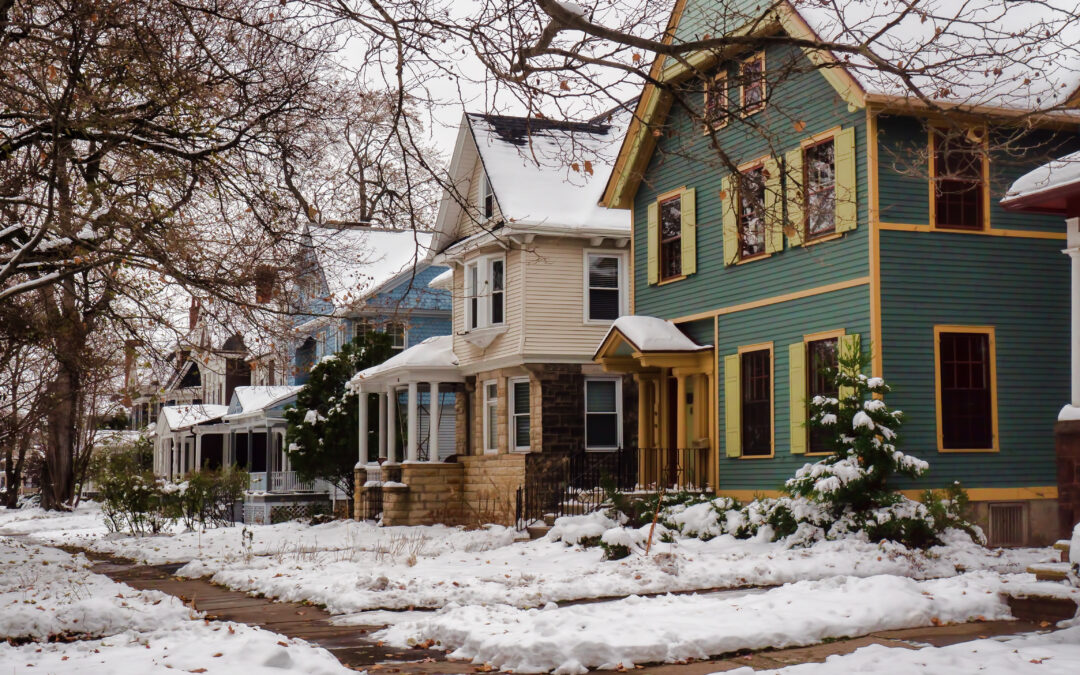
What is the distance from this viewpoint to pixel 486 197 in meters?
28.0

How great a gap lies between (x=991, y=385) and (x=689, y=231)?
643 cm

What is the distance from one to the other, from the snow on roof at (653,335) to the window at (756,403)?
1.25 metres

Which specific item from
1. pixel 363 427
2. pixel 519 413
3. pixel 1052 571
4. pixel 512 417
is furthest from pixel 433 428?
pixel 1052 571

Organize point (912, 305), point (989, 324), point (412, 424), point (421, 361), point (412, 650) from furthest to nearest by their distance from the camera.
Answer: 1. point (421, 361)
2. point (412, 424)
3. point (989, 324)
4. point (912, 305)
5. point (412, 650)

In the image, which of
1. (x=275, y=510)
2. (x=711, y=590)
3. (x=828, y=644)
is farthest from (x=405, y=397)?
(x=828, y=644)

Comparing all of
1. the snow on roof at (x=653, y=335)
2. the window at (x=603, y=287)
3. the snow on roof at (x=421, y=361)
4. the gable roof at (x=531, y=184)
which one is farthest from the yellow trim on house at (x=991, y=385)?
the snow on roof at (x=421, y=361)

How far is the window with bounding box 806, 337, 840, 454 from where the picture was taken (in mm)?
17969

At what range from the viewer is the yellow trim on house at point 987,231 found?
17.5 m

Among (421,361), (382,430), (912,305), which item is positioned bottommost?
(382,430)

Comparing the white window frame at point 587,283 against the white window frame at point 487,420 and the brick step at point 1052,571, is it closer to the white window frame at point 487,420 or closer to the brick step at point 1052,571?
the white window frame at point 487,420

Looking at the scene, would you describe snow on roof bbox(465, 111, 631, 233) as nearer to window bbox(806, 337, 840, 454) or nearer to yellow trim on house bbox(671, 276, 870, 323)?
yellow trim on house bbox(671, 276, 870, 323)

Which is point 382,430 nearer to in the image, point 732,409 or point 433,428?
point 433,428

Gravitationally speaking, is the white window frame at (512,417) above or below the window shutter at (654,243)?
below

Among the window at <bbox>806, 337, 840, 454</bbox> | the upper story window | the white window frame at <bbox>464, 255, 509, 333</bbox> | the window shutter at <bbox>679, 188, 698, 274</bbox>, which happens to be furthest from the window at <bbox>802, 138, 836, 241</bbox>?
the upper story window
